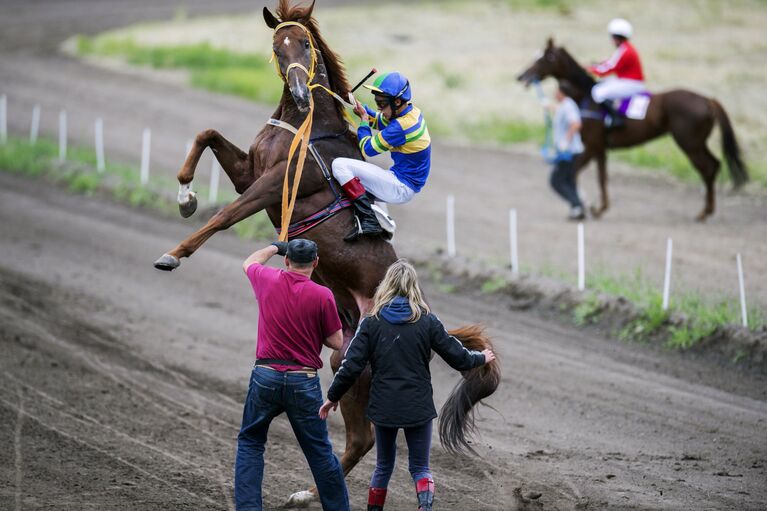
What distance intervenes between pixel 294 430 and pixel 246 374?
4753 millimetres

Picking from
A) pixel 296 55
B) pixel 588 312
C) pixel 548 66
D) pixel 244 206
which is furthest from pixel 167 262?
pixel 548 66

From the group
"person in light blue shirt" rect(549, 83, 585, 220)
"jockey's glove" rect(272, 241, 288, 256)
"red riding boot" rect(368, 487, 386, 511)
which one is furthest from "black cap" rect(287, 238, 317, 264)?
"person in light blue shirt" rect(549, 83, 585, 220)

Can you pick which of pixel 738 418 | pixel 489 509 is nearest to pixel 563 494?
pixel 489 509

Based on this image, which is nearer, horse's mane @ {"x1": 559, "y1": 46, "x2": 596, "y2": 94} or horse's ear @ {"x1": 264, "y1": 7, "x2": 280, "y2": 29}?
horse's ear @ {"x1": 264, "y1": 7, "x2": 280, "y2": 29}

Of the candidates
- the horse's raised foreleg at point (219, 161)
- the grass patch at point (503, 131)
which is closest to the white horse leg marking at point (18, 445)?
the horse's raised foreleg at point (219, 161)

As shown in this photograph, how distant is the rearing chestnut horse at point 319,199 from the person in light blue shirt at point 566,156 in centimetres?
1123

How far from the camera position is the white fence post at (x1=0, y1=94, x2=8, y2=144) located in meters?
24.1

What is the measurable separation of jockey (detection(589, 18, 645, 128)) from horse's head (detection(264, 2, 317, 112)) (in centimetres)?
1217

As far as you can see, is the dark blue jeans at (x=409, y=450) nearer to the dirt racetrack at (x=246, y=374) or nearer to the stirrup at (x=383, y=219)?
the dirt racetrack at (x=246, y=374)

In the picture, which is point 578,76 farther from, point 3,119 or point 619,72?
point 3,119

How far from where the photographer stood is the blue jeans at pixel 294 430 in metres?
7.18

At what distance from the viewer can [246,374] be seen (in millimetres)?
11859

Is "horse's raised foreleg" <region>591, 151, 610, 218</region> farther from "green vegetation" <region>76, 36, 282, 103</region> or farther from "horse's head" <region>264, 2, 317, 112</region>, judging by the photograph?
"horse's head" <region>264, 2, 317, 112</region>

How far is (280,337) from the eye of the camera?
720 centimetres
